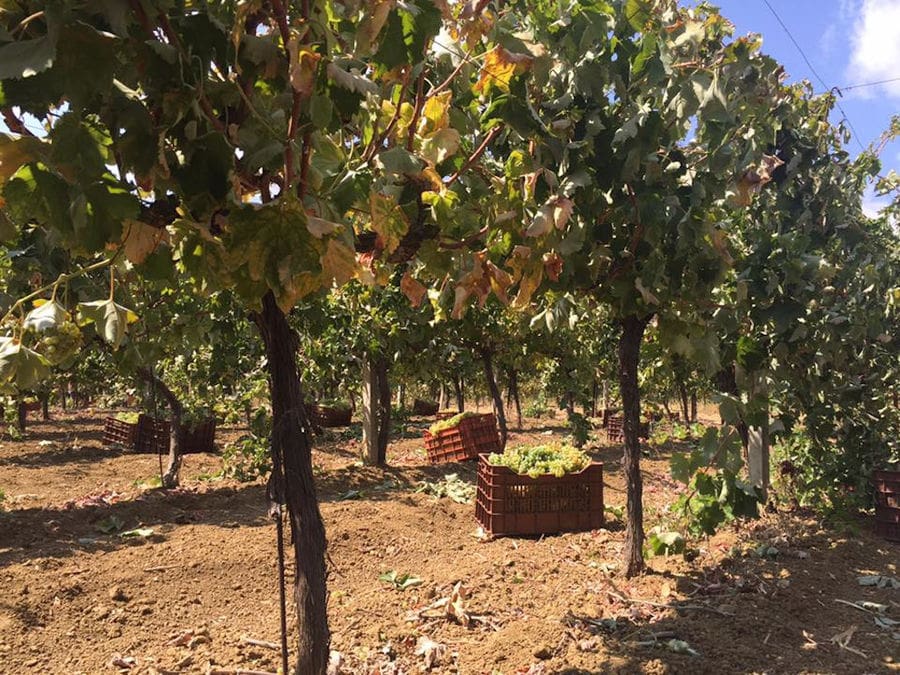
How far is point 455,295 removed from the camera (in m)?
2.39

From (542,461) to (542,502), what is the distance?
1.65 feet

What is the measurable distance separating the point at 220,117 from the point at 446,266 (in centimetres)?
111

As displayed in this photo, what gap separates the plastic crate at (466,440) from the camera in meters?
12.7

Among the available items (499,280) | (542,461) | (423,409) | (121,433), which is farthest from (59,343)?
(423,409)

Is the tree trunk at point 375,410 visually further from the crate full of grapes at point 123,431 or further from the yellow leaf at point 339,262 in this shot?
the yellow leaf at point 339,262

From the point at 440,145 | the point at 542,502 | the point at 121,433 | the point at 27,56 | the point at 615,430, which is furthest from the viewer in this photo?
the point at 615,430

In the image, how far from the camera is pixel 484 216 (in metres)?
2.76

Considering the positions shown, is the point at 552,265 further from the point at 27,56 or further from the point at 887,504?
the point at 887,504

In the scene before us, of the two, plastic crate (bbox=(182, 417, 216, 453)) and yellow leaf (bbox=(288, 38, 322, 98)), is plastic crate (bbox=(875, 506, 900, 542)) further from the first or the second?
plastic crate (bbox=(182, 417, 216, 453))

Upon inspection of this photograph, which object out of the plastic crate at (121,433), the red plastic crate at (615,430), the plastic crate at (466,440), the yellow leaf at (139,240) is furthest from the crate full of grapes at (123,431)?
the yellow leaf at (139,240)

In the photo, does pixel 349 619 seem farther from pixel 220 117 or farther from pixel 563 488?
pixel 220 117

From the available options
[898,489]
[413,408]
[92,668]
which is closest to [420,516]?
[92,668]

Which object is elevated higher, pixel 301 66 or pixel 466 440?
pixel 301 66

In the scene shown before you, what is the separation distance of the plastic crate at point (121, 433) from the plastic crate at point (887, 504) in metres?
15.0
